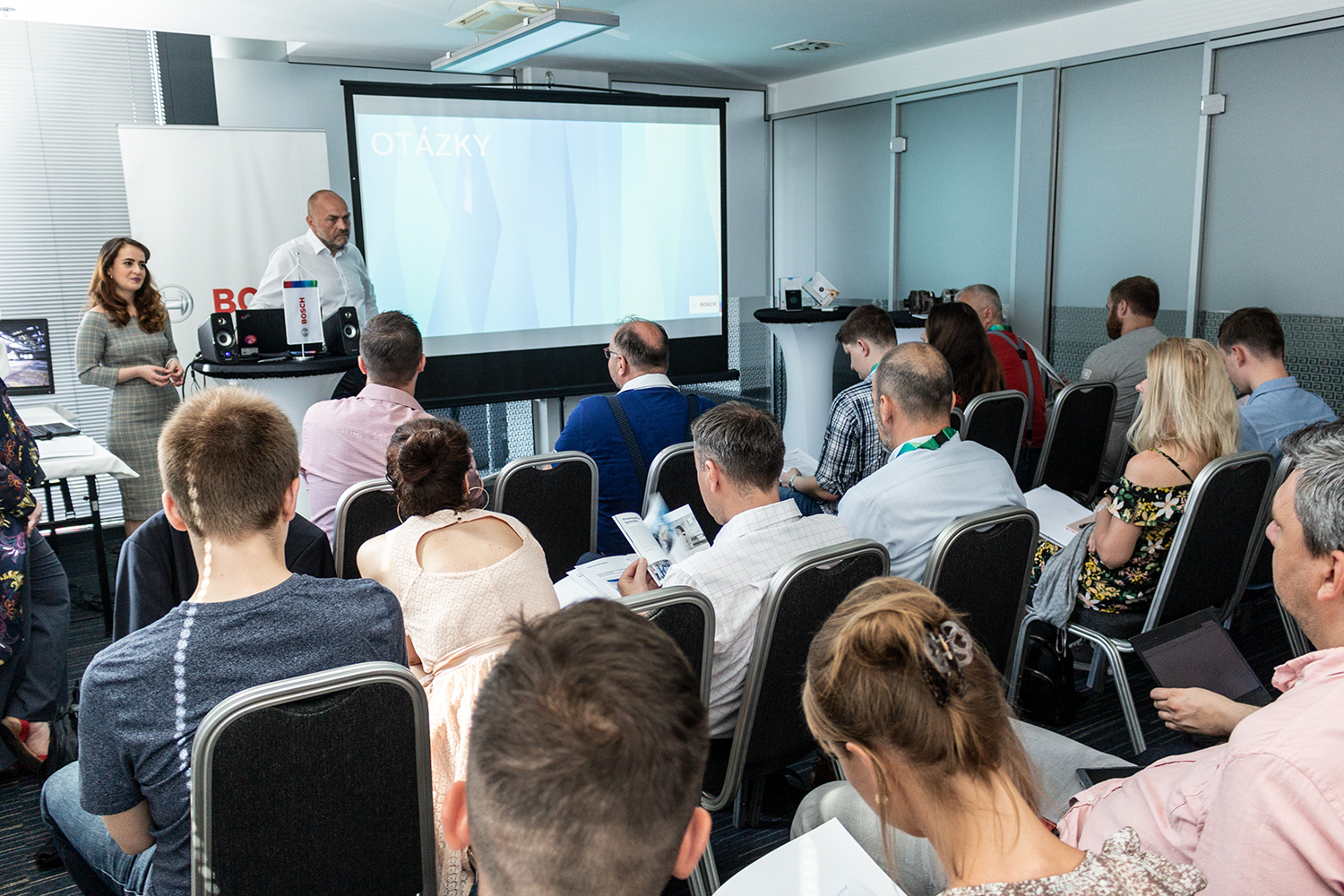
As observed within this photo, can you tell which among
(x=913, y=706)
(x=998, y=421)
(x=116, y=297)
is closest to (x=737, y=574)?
(x=913, y=706)

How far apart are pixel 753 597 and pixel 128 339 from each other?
370 centimetres

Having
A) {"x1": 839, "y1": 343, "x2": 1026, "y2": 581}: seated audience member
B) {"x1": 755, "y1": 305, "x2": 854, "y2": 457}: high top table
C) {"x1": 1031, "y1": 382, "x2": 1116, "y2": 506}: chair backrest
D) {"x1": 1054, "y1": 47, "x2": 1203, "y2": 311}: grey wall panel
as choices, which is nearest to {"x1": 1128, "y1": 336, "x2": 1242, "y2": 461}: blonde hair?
{"x1": 839, "y1": 343, "x2": 1026, "y2": 581}: seated audience member

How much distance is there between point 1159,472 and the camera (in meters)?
2.66

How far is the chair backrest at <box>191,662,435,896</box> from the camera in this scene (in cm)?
129

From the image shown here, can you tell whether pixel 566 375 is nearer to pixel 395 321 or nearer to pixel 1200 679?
pixel 395 321

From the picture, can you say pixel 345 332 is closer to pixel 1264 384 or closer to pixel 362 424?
pixel 362 424

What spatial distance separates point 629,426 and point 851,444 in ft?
2.75

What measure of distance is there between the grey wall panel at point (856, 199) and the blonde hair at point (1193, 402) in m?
→ 4.58

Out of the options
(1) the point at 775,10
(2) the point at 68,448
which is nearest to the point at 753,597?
(2) the point at 68,448

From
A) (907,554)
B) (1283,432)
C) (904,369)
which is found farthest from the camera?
(1283,432)

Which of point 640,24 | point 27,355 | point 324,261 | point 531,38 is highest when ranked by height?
point 640,24

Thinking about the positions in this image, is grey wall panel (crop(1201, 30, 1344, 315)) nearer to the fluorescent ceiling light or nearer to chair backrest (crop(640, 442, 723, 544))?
the fluorescent ceiling light

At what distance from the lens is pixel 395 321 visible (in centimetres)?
319

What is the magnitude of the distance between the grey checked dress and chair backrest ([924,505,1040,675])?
12.6 feet
